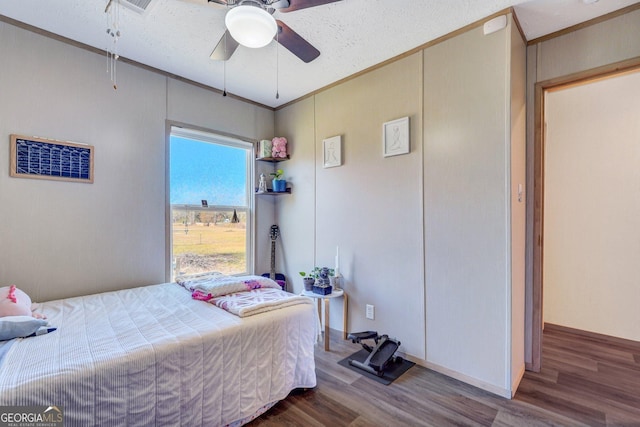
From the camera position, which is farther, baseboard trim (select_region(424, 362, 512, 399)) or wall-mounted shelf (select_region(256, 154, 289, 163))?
wall-mounted shelf (select_region(256, 154, 289, 163))

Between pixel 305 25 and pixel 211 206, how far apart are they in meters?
2.05

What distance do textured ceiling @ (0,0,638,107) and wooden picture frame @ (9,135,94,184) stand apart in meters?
0.69

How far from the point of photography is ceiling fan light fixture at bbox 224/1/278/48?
4.82 feet

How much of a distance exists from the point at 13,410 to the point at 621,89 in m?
4.86

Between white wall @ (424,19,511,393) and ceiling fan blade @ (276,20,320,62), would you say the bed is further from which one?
ceiling fan blade @ (276,20,320,62)

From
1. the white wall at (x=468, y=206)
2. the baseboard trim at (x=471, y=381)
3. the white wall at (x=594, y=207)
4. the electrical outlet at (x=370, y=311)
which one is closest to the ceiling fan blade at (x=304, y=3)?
the white wall at (x=468, y=206)

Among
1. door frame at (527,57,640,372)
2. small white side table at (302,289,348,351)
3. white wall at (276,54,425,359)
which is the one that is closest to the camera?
door frame at (527,57,640,372)

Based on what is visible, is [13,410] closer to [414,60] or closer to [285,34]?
[285,34]

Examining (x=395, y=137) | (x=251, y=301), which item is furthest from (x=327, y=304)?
(x=395, y=137)

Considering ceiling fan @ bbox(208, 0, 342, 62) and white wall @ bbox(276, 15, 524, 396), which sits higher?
ceiling fan @ bbox(208, 0, 342, 62)

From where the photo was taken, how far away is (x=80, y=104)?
2.40m

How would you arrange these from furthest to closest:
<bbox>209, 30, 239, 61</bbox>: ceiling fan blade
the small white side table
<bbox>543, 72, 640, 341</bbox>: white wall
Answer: <bbox>543, 72, 640, 341</bbox>: white wall, the small white side table, <bbox>209, 30, 239, 61</bbox>: ceiling fan blade

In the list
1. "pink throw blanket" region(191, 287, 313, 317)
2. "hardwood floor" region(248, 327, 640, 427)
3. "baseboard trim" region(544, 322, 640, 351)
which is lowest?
"hardwood floor" region(248, 327, 640, 427)

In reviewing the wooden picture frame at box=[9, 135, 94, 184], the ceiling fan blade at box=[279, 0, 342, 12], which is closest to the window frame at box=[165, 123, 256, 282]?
the wooden picture frame at box=[9, 135, 94, 184]
